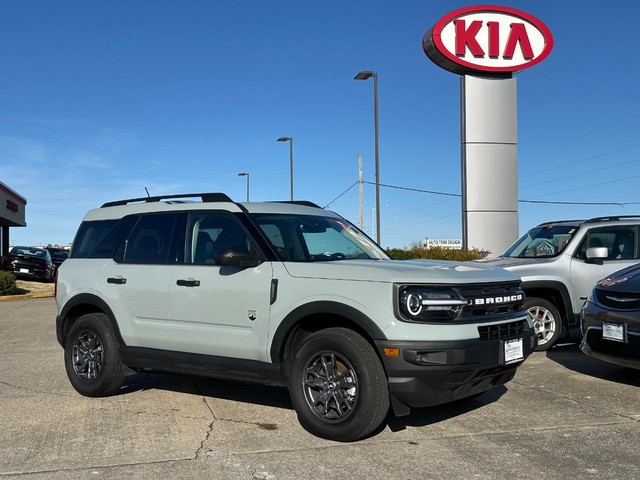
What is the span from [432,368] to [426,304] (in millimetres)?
436

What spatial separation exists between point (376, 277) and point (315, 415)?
3.76ft

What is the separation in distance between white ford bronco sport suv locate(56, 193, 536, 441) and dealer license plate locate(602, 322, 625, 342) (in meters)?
1.57

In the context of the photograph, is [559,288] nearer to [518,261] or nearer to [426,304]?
[518,261]

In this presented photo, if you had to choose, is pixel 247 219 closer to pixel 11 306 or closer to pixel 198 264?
pixel 198 264

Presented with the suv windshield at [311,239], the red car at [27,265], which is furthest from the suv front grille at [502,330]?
the red car at [27,265]

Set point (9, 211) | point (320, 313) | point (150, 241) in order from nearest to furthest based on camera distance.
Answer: point (320, 313) < point (150, 241) < point (9, 211)

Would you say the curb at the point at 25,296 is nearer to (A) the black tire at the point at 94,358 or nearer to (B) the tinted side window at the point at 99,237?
(B) the tinted side window at the point at 99,237

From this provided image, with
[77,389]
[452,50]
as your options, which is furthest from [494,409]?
[452,50]

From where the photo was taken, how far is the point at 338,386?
4883mm

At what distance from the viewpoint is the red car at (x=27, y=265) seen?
25438 millimetres

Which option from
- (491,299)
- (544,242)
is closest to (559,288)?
(544,242)

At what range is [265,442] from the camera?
4.90 meters

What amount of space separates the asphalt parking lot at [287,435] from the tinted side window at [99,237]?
142 cm

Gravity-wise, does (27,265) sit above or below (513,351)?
above
